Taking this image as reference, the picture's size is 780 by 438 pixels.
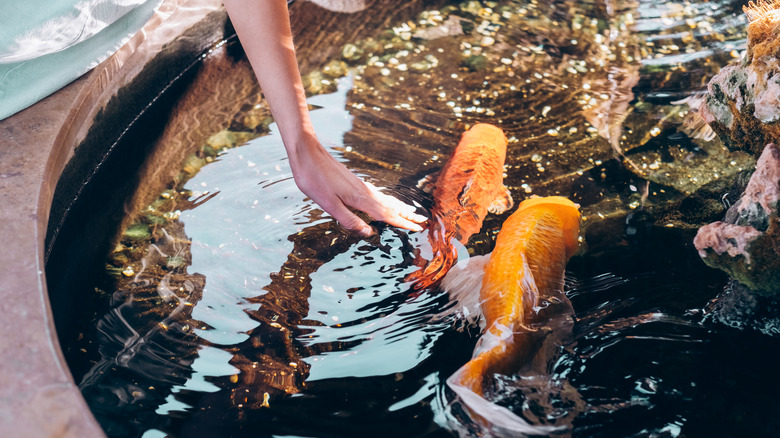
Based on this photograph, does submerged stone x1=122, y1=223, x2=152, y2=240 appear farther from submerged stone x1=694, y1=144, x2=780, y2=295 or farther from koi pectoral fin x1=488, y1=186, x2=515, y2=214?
submerged stone x1=694, y1=144, x2=780, y2=295

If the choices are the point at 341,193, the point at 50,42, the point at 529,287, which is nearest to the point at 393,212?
the point at 341,193

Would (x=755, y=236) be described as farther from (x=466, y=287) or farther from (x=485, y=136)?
(x=485, y=136)

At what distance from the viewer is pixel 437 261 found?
229 centimetres

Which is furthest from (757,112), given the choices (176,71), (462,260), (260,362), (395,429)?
(176,71)

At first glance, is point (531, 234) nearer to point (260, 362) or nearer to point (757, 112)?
point (757, 112)

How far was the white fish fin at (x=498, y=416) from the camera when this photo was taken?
160 centimetres

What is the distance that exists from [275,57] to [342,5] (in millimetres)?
1768

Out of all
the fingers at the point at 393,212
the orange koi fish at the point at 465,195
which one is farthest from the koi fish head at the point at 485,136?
the fingers at the point at 393,212

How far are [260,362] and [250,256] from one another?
518mm

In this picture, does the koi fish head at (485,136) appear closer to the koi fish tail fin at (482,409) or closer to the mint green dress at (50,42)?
the koi fish tail fin at (482,409)

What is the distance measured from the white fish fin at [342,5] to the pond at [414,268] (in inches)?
12.0

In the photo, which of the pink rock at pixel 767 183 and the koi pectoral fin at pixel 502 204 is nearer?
the pink rock at pixel 767 183

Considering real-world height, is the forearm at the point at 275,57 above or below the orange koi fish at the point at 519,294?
above

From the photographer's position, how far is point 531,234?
208cm
